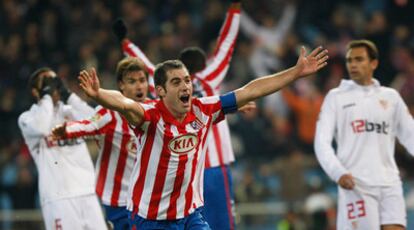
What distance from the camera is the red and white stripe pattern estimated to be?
9.80 meters

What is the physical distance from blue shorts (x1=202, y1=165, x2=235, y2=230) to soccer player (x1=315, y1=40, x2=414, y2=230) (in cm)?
118

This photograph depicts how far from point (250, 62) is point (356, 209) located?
310 inches

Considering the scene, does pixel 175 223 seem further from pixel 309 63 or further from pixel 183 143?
pixel 309 63

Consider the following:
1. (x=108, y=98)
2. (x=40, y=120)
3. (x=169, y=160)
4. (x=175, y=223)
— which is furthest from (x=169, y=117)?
(x=40, y=120)

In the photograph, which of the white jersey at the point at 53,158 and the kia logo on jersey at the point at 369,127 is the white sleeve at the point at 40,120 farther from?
the kia logo on jersey at the point at 369,127

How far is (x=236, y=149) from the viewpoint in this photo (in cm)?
1634

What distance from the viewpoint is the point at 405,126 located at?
33.0 feet

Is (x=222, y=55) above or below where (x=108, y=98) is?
above

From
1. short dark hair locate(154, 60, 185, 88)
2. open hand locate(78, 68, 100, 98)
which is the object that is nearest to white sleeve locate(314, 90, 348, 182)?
short dark hair locate(154, 60, 185, 88)

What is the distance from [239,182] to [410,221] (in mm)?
2932

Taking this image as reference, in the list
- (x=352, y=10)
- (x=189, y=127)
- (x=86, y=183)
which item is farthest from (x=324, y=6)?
(x=189, y=127)

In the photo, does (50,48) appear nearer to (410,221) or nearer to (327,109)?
(410,221)

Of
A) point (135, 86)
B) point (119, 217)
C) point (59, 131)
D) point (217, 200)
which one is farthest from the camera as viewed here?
point (217, 200)

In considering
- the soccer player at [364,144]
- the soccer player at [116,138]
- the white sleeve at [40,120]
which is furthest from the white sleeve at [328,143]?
the white sleeve at [40,120]
